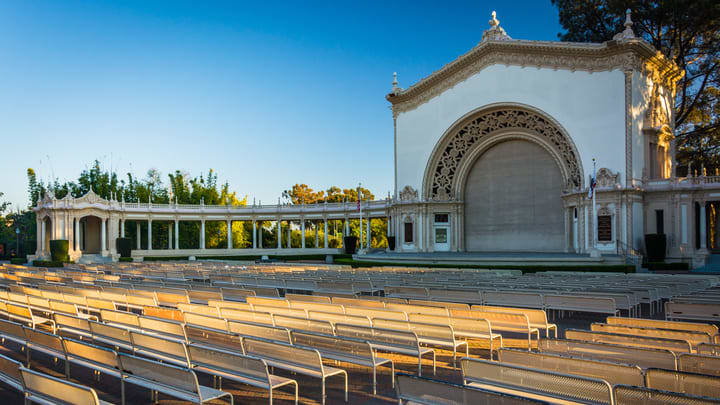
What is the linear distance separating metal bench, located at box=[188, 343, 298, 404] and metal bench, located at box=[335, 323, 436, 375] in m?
1.51

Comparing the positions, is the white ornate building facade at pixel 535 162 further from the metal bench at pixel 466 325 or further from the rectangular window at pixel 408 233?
the metal bench at pixel 466 325

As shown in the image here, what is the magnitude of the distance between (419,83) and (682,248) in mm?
22920

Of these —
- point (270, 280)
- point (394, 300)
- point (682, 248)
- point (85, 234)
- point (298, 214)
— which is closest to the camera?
point (394, 300)

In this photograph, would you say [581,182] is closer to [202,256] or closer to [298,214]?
[298,214]

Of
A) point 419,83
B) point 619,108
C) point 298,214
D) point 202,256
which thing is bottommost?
point 202,256

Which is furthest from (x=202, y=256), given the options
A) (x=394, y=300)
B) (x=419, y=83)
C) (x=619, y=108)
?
(x=394, y=300)

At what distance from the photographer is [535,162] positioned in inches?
1539

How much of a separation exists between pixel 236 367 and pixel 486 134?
124 feet

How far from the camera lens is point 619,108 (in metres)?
32.4

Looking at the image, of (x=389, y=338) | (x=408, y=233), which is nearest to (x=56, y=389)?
(x=389, y=338)

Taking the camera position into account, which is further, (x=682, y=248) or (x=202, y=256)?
(x=202, y=256)

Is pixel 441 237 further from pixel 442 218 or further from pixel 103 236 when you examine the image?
pixel 103 236

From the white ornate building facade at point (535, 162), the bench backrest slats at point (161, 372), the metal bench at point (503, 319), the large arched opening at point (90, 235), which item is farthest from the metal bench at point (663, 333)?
the large arched opening at point (90, 235)

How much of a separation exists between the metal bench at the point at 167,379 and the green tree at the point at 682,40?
43257 millimetres
